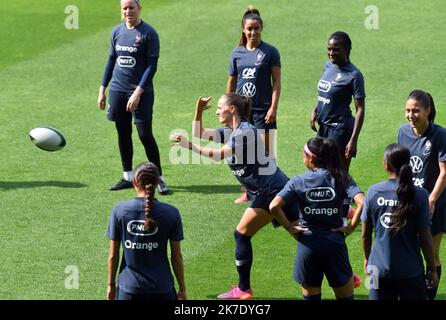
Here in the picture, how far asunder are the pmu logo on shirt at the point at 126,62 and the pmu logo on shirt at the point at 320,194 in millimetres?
5582

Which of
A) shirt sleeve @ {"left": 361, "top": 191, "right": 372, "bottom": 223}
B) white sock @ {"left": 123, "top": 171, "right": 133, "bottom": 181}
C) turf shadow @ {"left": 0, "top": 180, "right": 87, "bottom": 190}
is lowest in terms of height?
shirt sleeve @ {"left": 361, "top": 191, "right": 372, "bottom": 223}

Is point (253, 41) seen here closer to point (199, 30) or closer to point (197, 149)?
point (197, 149)

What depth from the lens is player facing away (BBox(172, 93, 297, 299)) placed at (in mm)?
10375

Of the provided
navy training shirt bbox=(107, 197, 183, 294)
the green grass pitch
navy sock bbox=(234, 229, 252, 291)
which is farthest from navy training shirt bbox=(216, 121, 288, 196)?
navy training shirt bbox=(107, 197, 183, 294)

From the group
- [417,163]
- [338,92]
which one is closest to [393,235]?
[417,163]

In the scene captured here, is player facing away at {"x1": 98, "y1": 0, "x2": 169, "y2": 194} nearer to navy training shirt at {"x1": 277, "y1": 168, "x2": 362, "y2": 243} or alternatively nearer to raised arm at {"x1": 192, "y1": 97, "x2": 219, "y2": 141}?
raised arm at {"x1": 192, "y1": 97, "x2": 219, "y2": 141}

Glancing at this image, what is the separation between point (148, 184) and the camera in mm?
8711

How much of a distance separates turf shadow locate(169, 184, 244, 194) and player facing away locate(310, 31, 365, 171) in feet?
6.58

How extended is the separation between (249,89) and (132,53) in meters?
1.64

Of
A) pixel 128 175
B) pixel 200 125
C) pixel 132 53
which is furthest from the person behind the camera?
pixel 128 175

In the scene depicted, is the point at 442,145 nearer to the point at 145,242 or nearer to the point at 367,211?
the point at 367,211

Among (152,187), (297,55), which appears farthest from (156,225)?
(297,55)

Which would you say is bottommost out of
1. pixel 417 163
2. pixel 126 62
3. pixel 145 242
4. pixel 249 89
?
pixel 145 242

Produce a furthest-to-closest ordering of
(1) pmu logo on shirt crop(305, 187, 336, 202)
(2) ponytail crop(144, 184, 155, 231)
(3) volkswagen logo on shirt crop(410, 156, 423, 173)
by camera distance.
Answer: (3) volkswagen logo on shirt crop(410, 156, 423, 173) < (1) pmu logo on shirt crop(305, 187, 336, 202) < (2) ponytail crop(144, 184, 155, 231)
